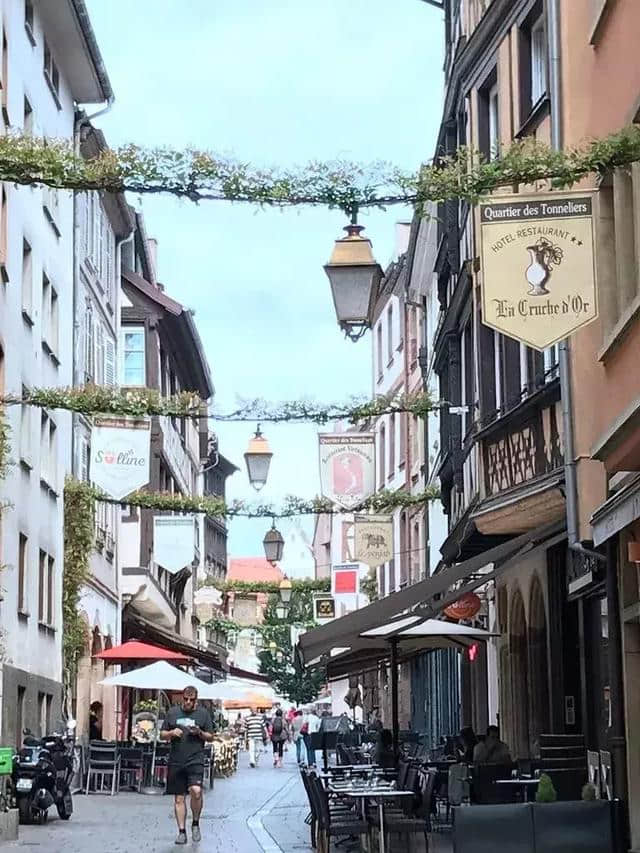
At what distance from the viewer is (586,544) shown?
57.7 ft

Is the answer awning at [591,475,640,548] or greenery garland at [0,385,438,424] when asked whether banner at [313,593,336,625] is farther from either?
awning at [591,475,640,548]

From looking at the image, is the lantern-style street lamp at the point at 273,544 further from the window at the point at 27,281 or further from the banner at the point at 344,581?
the window at the point at 27,281

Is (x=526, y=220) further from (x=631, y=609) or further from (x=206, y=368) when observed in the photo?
(x=206, y=368)

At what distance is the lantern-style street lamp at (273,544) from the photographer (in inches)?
1645

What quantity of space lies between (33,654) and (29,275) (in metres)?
6.79

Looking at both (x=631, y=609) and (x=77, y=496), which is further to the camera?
(x=77, y=496)

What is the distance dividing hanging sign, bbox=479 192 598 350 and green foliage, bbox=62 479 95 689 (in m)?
23.3

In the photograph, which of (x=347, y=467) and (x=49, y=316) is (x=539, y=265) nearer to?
(x=347, y=467)

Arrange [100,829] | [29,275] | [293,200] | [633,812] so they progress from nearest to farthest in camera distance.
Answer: [293,200]
[633,812]
[100,829]
[29,275]

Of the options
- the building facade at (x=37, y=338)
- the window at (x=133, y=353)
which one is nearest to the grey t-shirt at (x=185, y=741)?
the building facade at (x=37, y=338)

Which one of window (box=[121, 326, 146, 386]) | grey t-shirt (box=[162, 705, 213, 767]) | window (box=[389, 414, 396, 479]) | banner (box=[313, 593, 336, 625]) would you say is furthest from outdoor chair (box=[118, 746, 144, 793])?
window (box=[389, 414, 396, 479])

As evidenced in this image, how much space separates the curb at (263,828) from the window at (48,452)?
289 inches

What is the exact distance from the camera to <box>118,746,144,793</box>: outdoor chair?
1304 inches

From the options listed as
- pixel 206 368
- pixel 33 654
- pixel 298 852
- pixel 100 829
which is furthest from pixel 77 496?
pixel 206 368
